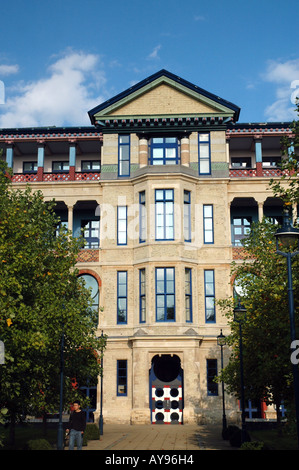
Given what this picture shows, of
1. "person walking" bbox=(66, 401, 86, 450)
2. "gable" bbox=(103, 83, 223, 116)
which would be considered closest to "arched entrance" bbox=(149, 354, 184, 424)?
"gable" bbox=(103, 83, 223, 116)

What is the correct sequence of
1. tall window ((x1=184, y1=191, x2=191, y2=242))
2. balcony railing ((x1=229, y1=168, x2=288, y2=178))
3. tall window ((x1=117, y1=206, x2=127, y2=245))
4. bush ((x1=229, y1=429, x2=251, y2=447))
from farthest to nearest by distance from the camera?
balcony railing ((x1=229, y1=168, x2=288, y2=178)) → tall window ((x1=117, y1=206, x2=127, y2=245)) → tall window ((x1=184, y1=191, x2=191, y2=242)) → bush ((x1=229, y1=429, x2=251, y2=447))

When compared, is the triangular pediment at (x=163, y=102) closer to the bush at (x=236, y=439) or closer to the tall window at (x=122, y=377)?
the tall window at (x=122, y=377)

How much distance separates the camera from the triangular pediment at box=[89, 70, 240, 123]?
38625 millimetres

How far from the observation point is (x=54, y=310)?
20281 mm

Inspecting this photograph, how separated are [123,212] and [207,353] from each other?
10.8 metres

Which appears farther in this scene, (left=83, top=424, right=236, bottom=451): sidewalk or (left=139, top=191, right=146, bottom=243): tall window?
(left=139, top=191, right=146, bottom=243): tall window

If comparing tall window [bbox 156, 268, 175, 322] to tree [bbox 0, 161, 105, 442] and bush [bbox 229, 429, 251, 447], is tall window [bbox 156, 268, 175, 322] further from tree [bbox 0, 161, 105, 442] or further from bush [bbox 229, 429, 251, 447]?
bush [bbox 229, 429, 251, 447]

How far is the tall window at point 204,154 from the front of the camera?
3841 centimetres

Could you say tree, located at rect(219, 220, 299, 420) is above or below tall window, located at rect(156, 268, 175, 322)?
below

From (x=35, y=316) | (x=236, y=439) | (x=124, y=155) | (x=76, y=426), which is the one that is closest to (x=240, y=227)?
(x=124, y=155)

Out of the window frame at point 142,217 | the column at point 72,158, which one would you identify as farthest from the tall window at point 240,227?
the column at point 72,158

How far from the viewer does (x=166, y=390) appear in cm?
3475

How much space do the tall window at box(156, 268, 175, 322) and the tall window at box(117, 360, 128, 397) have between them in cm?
384

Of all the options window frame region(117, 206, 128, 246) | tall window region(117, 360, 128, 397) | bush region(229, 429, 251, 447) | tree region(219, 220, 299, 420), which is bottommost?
bush region(229, 429, 251, 447)
